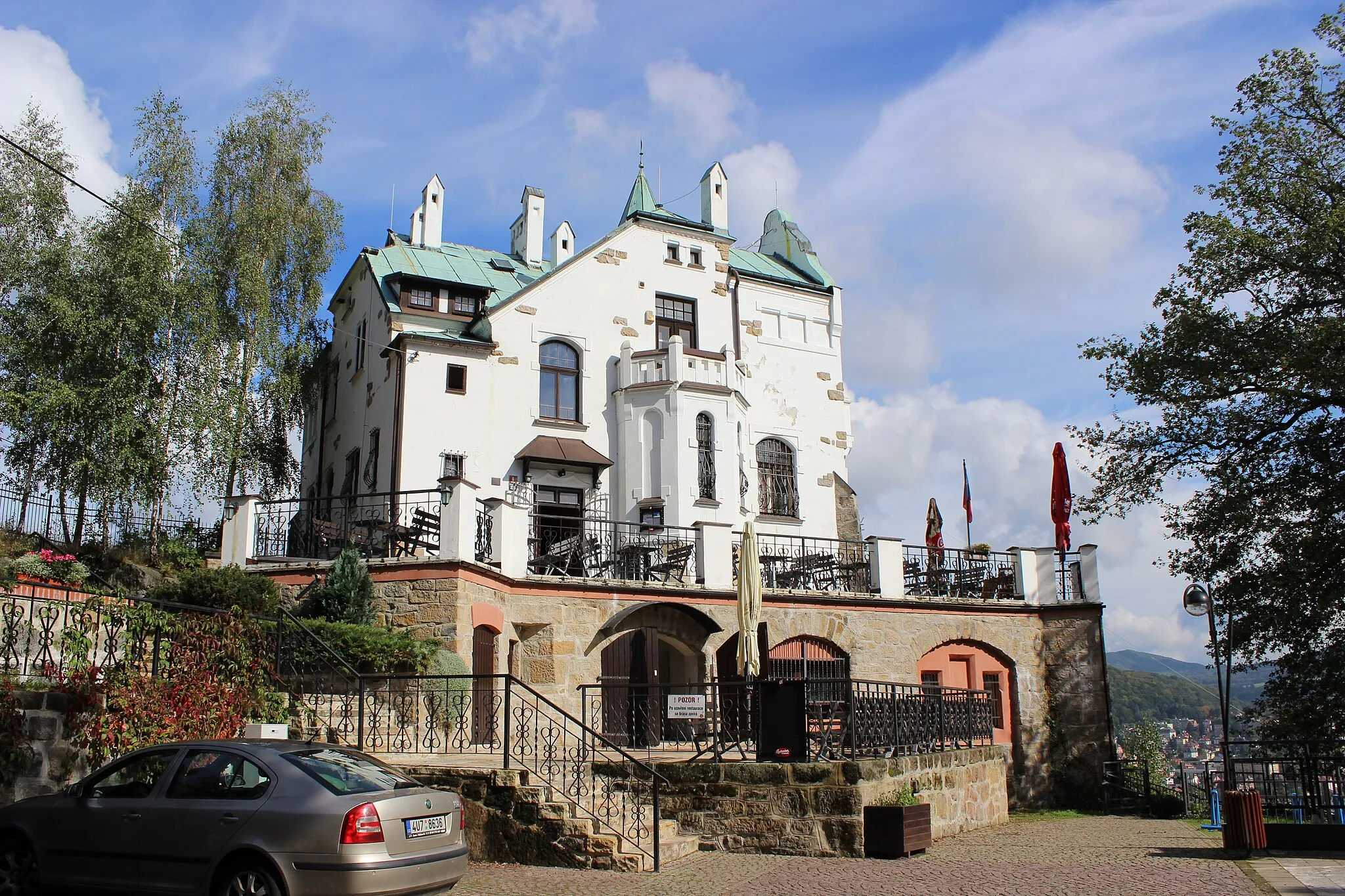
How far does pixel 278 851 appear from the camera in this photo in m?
6.99

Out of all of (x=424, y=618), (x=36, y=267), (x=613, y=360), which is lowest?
(x=424, y=618)

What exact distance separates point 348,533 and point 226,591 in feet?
8.66

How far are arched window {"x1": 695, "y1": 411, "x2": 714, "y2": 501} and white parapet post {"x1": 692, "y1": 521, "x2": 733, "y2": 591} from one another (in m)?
3.35

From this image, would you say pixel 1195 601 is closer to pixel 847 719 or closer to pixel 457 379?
pixel 847 719

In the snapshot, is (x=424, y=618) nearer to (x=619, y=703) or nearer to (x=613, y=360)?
(x=619, y=703)

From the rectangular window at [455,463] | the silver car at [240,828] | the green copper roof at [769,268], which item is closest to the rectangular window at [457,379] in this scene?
the rectangular window at [455,463]

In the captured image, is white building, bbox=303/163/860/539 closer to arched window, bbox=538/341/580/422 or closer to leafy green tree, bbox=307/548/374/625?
arched window, bbox=538/341/580/422

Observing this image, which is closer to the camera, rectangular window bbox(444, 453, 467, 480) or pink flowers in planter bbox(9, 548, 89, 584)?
pink flowers in planter bbox(9, 548, 89, 584)

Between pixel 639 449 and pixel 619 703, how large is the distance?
7.43 meters

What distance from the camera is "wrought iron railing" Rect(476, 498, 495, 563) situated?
1794 cm

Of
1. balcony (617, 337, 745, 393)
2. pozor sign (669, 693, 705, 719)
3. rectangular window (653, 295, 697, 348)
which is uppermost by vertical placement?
rectangular window (653, 295, 697, 348)

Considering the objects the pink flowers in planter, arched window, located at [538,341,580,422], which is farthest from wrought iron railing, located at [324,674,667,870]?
arched window, located at [538,341,580,422]

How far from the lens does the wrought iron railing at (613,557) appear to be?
1952 cm

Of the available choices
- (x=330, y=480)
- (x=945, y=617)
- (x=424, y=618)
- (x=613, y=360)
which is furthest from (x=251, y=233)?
(x=945, y=617)
